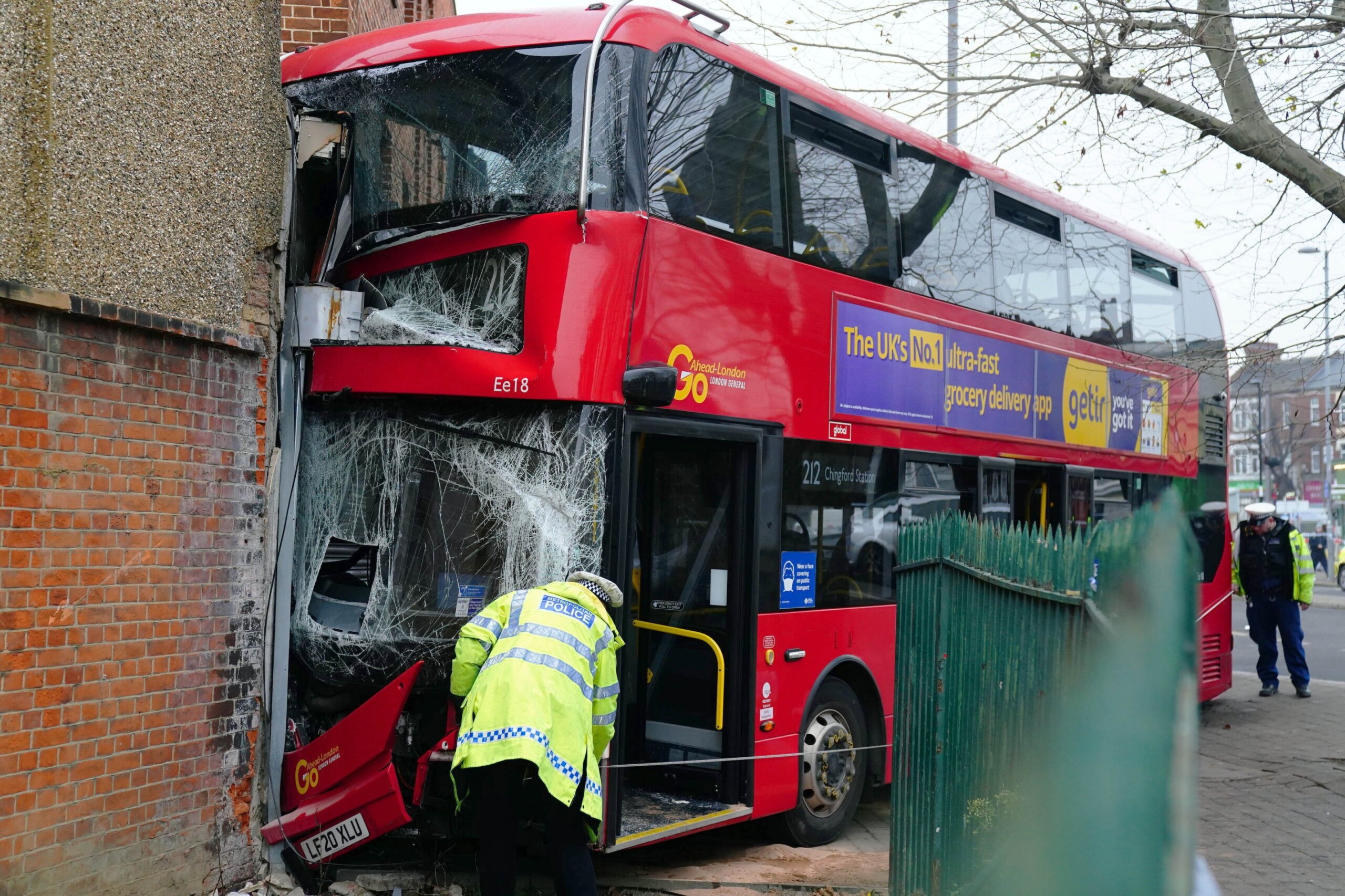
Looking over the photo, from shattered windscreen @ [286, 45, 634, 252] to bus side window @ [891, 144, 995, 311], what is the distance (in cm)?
271

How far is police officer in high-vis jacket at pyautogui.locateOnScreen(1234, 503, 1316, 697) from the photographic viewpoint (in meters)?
12.3

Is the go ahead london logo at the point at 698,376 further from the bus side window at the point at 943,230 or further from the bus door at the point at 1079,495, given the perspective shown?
the bus door at the point at 1079,495

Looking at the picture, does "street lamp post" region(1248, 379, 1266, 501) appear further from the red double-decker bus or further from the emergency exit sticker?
the emergency exit sticker

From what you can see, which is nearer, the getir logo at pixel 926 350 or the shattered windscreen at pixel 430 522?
the shattered windscreen at pixel 430 522

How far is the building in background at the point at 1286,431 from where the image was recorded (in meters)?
8.03

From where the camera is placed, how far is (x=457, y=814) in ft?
17.9

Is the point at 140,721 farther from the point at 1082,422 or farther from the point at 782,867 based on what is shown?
the point at 1082,422

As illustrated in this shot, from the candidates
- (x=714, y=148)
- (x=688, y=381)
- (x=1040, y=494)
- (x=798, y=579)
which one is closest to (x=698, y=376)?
(x=688, y=381)

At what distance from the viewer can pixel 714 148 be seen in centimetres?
614

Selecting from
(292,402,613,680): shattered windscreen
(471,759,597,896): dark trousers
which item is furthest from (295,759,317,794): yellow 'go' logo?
(471,759,597,896): dark trousers

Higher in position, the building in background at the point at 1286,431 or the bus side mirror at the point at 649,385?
the building in background at the point at 1286,431

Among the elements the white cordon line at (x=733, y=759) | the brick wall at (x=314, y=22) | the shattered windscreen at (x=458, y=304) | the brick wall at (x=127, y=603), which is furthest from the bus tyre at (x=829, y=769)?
the brick wall at (x=314, y=22)

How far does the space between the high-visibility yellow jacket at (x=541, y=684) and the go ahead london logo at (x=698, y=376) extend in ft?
5.05

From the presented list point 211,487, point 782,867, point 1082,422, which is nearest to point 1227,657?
point 1082,422
